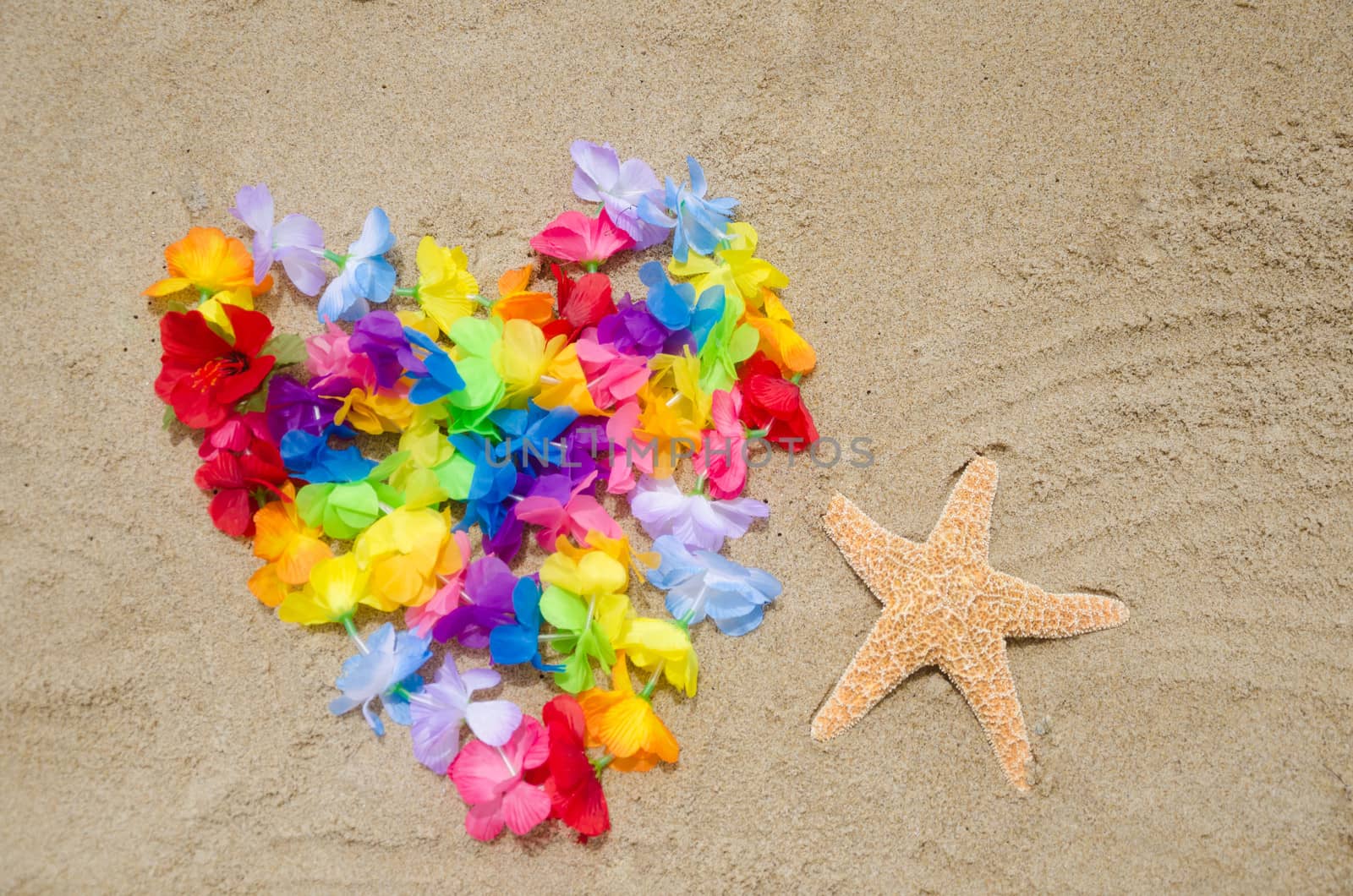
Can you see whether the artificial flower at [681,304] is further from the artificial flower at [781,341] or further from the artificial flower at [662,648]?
the artificial flower at [662,648]

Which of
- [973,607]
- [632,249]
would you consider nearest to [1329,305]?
[973,607]

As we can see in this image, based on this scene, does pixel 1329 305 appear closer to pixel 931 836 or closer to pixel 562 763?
pixel 931 836

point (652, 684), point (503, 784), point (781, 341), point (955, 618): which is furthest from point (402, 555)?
point (955, 618)

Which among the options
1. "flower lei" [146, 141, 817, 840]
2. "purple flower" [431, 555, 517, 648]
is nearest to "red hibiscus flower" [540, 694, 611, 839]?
"flower lei" [146, 141, 817, 840]

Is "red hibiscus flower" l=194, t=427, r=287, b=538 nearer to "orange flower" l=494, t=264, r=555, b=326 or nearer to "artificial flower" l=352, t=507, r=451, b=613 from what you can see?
"artificial flower" l=352, t=507, r=451, b=613

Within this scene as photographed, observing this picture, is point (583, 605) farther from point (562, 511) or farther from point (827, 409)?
point (827, 409)
